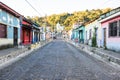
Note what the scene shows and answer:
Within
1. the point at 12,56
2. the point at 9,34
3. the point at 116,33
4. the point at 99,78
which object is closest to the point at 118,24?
the point at 116,33

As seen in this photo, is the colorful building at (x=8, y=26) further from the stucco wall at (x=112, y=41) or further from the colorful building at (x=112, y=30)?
the stucco wall at (x=112, y=41)

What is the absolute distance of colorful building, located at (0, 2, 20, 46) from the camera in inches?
904

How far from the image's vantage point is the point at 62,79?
8.23m

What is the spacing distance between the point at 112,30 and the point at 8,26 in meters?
11.0

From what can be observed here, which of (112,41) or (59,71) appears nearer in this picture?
(59,71)

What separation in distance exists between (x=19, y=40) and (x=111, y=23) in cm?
1291

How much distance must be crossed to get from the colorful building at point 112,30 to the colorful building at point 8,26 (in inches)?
409

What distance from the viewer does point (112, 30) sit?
940 inches

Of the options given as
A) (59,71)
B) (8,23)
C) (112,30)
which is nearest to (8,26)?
(8,23)

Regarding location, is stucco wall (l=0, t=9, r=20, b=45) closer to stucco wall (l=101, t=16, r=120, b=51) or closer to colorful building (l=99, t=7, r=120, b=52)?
colorful building (l=99, t=7, r=120, b=52)

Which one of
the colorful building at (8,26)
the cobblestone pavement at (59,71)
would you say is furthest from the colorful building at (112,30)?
the colorful building at (8,26)

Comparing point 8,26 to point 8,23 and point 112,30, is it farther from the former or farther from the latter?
point 112,30

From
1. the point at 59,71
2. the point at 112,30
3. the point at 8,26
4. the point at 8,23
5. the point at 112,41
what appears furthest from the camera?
the point at 8,26

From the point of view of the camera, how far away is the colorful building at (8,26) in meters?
23.0
